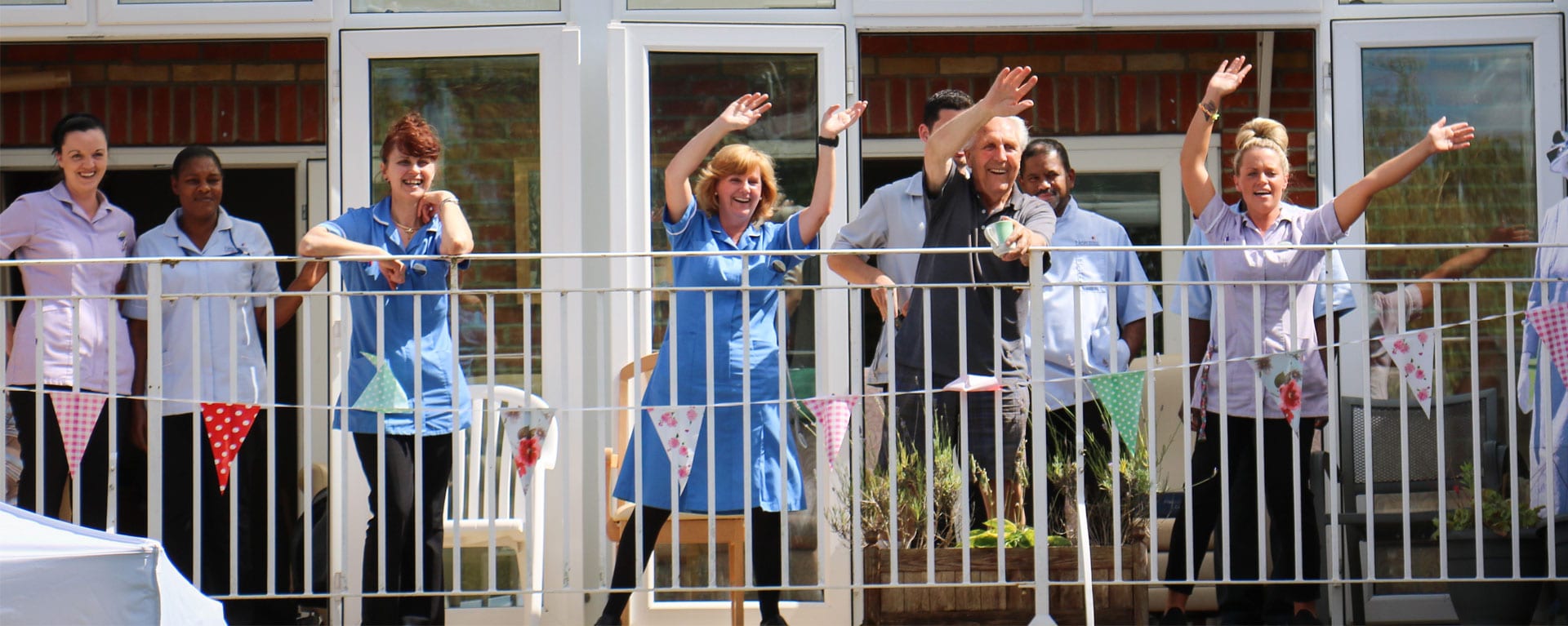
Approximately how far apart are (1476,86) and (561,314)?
3295 millimetres

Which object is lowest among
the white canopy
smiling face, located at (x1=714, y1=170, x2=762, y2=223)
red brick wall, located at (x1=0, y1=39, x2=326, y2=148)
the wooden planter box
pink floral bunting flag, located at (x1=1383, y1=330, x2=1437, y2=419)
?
the wooden planter box

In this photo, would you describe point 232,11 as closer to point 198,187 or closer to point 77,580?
point 198,187

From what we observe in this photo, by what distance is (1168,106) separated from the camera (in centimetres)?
742

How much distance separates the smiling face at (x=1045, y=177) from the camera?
576 centimetres

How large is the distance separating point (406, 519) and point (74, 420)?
0.89 m

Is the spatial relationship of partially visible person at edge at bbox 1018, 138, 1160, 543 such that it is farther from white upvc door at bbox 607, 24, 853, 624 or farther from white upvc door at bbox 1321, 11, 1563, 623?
white upvc door at bbox 1321, 11, 1563, 623

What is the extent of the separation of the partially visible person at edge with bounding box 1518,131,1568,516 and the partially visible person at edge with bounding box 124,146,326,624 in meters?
3.42

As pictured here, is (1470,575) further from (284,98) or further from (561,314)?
(284,98)

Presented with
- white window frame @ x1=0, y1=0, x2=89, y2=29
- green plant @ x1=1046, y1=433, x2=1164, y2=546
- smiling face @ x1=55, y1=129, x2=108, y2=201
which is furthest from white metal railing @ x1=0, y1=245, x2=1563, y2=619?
white window frame @ x1=0, y1=0, x2=89, y2=29

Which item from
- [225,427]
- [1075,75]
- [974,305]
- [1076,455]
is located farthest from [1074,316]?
[1075,75]

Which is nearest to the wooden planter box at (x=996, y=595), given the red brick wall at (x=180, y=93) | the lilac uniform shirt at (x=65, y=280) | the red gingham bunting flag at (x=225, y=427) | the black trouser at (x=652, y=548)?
the black trouser at (x=652, y=548)

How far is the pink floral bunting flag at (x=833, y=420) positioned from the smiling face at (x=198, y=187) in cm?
206

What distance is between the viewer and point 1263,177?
520cm

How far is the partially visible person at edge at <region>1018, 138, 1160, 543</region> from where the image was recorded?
16.9ft
